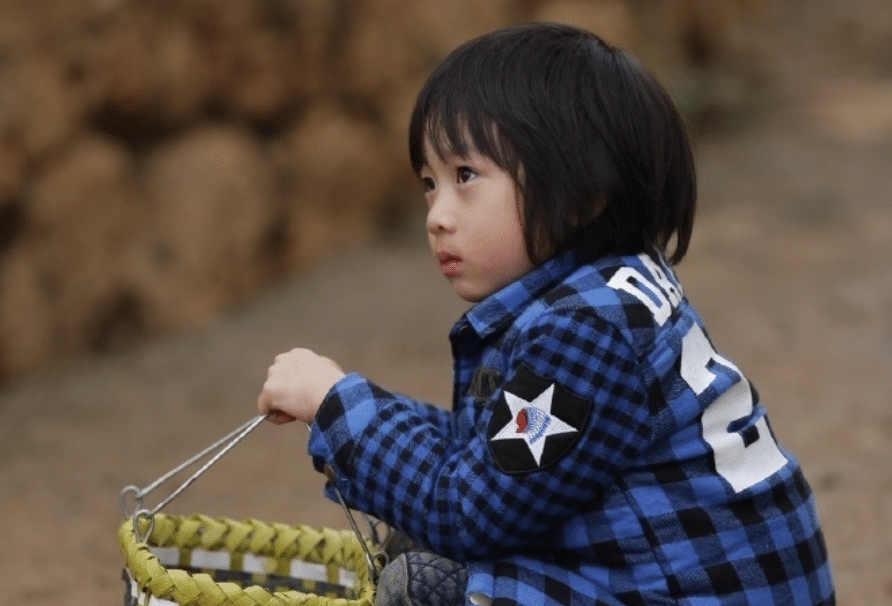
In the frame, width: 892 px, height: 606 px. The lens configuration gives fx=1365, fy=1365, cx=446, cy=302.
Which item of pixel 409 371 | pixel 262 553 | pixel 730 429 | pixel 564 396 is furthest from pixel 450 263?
pixel 409 371

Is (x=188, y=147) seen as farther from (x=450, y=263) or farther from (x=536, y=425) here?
(x=536, y=425)

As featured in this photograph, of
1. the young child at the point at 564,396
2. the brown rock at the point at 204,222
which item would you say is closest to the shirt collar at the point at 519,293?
the young child at the point at 564,396

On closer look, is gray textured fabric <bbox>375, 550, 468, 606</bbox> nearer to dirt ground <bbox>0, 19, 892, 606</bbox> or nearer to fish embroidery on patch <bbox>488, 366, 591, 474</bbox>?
fish embroidery on patch <bbox>488, 366, 591, 474</bbox>

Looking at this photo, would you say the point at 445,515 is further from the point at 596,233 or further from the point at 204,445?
the point at 204,445

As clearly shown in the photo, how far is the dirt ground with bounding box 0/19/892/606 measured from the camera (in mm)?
3055

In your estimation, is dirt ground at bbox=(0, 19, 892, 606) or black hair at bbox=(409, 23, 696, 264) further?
dirt ground at bbox=(0, 19, 892, 606)

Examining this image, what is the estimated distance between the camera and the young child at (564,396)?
1.51 m

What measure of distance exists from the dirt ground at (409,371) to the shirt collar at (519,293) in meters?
1.19

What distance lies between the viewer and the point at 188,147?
4559 mm

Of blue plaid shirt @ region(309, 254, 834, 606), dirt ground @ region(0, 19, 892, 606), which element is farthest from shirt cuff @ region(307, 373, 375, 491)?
dirt ground @ region(0, 19, 892, 606)

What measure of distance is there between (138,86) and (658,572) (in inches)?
123

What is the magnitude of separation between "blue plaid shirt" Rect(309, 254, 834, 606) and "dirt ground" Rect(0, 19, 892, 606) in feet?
3.48

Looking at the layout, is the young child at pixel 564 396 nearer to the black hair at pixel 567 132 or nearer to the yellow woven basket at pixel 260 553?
the black hair at pixel 567 132

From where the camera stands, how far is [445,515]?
1548 mm
